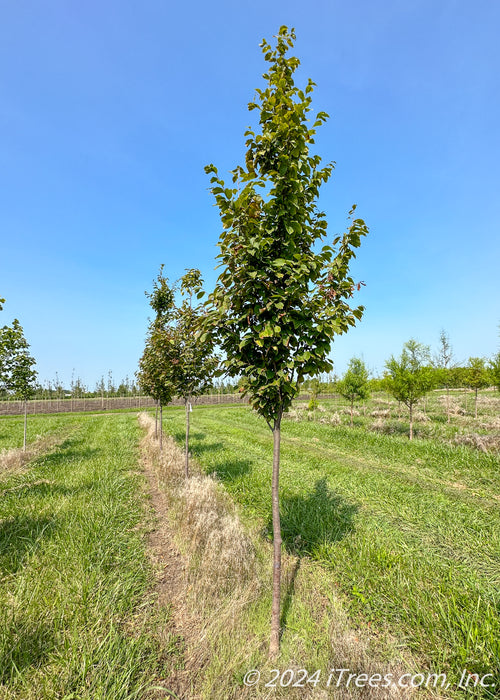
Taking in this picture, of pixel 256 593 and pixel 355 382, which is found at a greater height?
pixel 355 382

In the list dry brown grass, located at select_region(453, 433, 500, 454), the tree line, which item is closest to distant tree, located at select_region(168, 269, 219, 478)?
the tree line

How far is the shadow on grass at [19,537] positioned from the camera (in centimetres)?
440

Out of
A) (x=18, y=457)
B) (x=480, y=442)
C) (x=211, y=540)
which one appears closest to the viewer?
(x=211, y=540)

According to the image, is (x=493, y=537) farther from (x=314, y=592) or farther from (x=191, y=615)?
(x=191, y=615)

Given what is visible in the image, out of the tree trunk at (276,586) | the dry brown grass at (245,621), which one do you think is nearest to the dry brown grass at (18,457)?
the dry brown grass at (245,621)

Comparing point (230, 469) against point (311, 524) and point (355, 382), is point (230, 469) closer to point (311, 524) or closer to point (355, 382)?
point (311, 524)

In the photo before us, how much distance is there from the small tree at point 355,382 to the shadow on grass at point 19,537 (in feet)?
64.9

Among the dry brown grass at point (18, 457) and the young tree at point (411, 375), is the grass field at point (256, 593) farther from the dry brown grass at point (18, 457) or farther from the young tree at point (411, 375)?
the young tree at point (411, 375)

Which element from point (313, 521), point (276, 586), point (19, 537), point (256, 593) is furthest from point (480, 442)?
point (19, 537)

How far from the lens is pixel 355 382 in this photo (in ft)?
71.9

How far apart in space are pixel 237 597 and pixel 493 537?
4812mm

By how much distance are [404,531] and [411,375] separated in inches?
458

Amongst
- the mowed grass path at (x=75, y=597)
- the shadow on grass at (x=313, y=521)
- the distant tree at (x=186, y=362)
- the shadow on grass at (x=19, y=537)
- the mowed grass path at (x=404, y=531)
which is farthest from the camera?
the distant tree at (x=186, y=362)

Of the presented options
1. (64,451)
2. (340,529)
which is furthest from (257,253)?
(64,451)
